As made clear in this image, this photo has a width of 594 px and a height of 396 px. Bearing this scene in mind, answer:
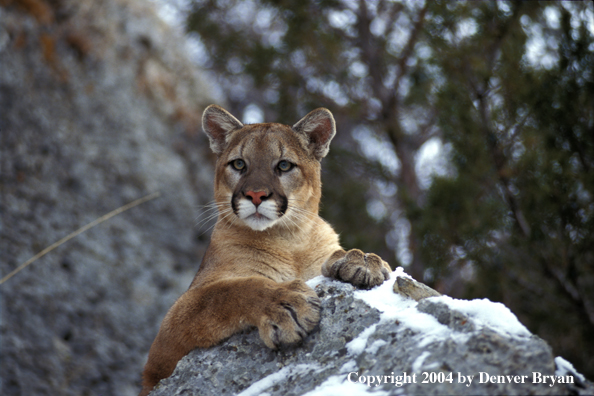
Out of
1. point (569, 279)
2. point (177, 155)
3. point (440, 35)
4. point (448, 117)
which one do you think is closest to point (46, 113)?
point (177, 155)

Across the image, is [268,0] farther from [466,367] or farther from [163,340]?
[466,367]

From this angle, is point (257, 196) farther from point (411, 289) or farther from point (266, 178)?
point (411, 289)

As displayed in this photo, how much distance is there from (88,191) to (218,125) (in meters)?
2.98

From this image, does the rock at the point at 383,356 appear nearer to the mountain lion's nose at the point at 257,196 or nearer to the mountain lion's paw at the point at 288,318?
the mountain lion's paw at the point at 288,318

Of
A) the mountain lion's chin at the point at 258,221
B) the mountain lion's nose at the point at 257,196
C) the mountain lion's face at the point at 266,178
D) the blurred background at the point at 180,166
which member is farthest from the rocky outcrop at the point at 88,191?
the mountain lion's nose at the point at 257,196

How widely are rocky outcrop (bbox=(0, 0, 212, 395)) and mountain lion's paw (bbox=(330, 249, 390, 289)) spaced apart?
4153mm

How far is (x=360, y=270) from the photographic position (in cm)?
368

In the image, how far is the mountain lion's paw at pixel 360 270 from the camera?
366 cm

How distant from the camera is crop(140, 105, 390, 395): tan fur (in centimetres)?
343

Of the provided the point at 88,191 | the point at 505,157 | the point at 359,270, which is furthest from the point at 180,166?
the point at 359,270

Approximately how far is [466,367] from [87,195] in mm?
6243

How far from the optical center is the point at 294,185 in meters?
4.79

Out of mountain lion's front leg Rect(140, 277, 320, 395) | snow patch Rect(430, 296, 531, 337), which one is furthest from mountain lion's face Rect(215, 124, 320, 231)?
snow patch Rect(430, 296, 531, 337)

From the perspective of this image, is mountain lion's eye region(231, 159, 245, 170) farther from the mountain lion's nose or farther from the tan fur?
the mountain lion's nose
